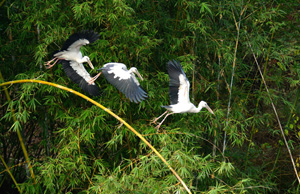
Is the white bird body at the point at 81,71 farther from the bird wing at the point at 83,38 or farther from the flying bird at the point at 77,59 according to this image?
the bird wing at the point at 83,38

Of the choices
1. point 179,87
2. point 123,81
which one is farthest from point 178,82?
point 123,81

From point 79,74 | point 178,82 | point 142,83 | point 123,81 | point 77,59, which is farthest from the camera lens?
point 142,83

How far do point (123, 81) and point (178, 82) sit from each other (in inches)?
20.2

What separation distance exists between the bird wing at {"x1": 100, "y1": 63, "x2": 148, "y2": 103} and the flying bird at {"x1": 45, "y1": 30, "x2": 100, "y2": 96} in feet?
1.00

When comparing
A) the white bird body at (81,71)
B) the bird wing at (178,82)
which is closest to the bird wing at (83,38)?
the white bird body at (81,71)

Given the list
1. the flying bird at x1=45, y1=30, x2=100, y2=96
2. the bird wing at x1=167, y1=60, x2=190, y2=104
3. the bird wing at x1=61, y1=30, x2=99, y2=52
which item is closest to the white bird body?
the flying bird at x1=45, y1=30, x2=100, y2=96

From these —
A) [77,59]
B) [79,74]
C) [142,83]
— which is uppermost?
[77,59]

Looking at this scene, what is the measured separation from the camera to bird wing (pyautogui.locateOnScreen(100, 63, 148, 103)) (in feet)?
10.9

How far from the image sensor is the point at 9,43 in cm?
439

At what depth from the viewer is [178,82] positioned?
3.48 metres

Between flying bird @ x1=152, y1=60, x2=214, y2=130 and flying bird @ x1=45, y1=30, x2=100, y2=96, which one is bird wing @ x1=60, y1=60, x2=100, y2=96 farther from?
flying bird @ x1=152, y1=60, x2=214, y2=130

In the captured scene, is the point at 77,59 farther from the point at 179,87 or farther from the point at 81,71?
the point at 179,87

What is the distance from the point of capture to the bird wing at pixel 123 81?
3322 mm

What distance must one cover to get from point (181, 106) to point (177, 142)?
491mm
